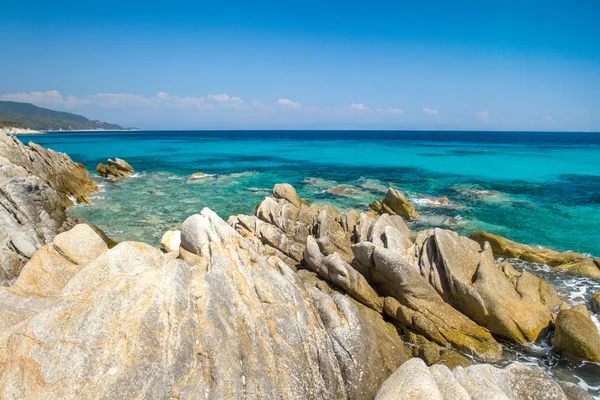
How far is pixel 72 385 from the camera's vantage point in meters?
7.80

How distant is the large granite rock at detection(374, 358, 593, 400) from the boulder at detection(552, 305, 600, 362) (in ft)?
18.1

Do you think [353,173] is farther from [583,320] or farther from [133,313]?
[133,313]

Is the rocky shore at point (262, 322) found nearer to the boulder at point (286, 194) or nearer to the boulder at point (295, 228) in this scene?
the boulder at point (295, 228)

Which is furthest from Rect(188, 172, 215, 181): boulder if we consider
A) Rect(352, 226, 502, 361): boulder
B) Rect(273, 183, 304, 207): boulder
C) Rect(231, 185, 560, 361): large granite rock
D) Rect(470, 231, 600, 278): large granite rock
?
Rect(352, 226, 502, 361): boulder

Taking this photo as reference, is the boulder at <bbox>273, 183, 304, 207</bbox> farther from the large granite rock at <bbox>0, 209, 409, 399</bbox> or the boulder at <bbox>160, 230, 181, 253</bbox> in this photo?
the large granite rock at <bbox>0, 209, 409, 399</bbox>

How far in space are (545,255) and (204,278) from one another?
22.8m

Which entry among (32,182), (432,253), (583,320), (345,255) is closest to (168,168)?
(32,182)

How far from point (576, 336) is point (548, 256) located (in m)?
11.2

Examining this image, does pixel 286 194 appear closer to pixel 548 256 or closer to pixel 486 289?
pixel 486 289

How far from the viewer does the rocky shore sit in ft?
26.6

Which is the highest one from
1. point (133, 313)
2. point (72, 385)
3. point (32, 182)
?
point (32, 182)

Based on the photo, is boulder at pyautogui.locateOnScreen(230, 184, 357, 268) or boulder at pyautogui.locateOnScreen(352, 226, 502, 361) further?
boulder at pyautogui.locateOnScreen(230, 184, 357, 268)

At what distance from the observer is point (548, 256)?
22.5 m

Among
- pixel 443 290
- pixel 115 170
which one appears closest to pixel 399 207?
pixel 443 290
